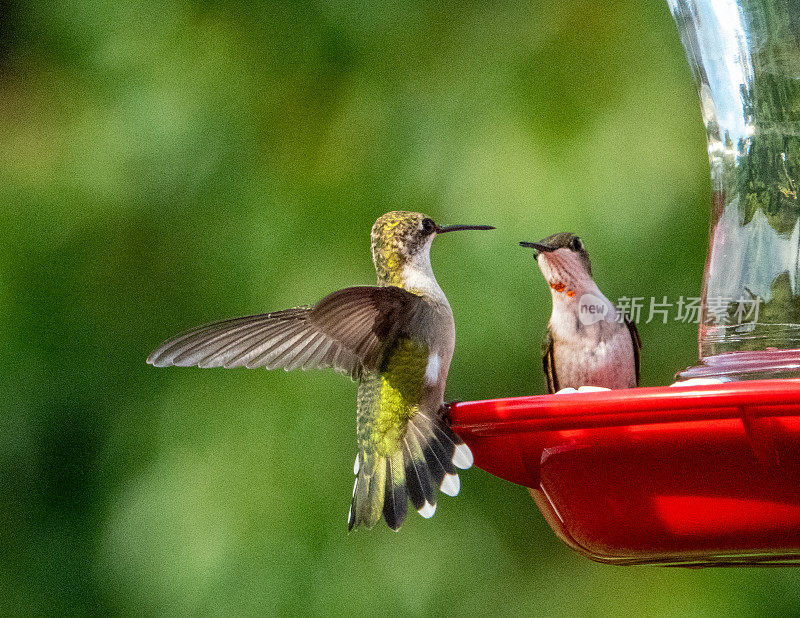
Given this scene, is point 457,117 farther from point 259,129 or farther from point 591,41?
point 259,129

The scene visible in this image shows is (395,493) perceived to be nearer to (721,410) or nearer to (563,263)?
(563,263)

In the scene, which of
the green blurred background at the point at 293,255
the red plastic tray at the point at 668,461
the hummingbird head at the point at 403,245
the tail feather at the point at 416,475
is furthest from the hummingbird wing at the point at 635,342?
the red plastic tray at the point at 668,461

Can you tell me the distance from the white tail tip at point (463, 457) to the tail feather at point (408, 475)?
0.06ft

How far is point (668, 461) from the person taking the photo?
1.81 meters

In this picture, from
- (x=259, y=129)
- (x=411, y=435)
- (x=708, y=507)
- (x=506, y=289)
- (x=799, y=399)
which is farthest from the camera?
(x=259, y=129)

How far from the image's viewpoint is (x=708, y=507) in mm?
1829

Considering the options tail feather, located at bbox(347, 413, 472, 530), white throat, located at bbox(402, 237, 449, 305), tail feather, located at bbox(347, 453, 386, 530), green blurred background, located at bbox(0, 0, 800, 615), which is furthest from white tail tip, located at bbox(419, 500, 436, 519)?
green blurred background, located at bbox(0, 0, 800, 615)

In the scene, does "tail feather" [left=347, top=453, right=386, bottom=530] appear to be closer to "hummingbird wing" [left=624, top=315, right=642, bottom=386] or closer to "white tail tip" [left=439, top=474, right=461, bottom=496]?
"white tail tip" [left=439, top=474, right=461, bottom=496]

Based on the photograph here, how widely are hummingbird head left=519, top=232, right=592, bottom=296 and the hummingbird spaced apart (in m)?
0.47

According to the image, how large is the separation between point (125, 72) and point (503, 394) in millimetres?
2496

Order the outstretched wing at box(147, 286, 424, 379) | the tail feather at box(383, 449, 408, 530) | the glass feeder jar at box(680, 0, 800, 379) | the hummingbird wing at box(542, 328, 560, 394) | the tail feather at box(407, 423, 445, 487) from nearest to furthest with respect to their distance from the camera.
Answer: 1. the glass feeder jar at box(680, 0, 800, 379)
2. the outstretched wing at box(147, 286, 424, 379)
3. the tail feather at box(407, 423, 445, 487)
4. the tail feather at box(383, 449, 408, 530)
5. the hummingbird wing at box(542, 328, 560, 394)

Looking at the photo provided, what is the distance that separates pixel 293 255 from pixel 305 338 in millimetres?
1895

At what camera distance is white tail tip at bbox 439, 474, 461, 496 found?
2.65 meters

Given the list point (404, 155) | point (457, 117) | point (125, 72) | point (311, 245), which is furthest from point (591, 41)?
point (125, 72)
